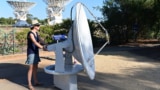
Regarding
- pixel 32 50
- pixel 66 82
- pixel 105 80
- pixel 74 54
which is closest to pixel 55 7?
pixel 105 80

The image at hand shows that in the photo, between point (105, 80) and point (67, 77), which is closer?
point (67, 77)

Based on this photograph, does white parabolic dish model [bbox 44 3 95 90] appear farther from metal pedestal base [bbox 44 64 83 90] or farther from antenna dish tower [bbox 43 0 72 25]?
antenna dish tower [bbox 43 0 72 25]

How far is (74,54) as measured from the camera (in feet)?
24.1

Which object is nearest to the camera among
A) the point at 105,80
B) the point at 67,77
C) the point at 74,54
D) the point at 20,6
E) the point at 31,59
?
the point at 74,54

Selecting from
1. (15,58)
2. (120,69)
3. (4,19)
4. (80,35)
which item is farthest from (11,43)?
(4,19)

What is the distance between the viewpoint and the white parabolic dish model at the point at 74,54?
267 inches

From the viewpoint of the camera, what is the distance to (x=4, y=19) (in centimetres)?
8919

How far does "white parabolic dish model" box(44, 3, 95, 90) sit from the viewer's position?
267 inches

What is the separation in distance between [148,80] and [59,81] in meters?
2.48

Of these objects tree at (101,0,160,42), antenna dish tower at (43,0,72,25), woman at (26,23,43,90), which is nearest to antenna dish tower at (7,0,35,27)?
antenna dish tower at (43,0,72,25)

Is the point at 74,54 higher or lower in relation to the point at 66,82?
higher

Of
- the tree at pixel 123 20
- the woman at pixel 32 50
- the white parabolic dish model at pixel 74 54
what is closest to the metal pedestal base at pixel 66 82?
the white parabolic dish model at pixel 74 54

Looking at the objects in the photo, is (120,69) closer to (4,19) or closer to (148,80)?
(148,80)

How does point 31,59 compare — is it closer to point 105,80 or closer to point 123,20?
point 105,80
